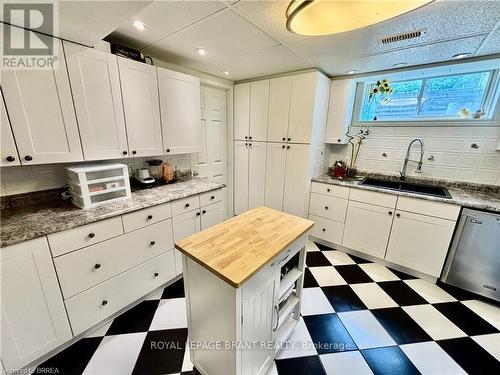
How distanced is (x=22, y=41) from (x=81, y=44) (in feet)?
1.06

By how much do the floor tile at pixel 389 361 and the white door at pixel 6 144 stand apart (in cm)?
263

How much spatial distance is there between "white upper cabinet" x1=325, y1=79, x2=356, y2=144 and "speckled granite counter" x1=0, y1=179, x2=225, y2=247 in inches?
82.0

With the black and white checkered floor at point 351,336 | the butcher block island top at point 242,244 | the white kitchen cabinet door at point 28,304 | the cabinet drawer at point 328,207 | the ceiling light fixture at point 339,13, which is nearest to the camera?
the ceiling light fixture at point 339,13

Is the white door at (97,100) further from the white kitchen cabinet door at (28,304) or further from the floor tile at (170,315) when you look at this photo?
the floor tile at (170,315)

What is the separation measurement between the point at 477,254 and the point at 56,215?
134 inches

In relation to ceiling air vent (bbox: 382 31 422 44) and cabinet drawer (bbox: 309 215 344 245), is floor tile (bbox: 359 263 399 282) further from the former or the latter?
ceiling air vent (bbox: 382 31 422 44)

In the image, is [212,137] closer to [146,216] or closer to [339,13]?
[146,216]

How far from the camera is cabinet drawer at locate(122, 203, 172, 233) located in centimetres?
151

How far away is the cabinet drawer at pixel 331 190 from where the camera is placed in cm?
239

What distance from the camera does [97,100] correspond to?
1.52 metres

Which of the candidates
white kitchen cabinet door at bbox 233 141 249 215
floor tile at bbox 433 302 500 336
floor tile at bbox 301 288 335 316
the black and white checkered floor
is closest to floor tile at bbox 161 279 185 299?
the black and white checkered floor

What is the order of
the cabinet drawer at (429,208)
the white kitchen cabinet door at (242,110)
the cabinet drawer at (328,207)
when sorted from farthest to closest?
the white kitchen cabinet door at (242,110), the cabinet drawer at (328,207), the cabinet drawer at (429,208)

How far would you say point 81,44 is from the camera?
1.41 m

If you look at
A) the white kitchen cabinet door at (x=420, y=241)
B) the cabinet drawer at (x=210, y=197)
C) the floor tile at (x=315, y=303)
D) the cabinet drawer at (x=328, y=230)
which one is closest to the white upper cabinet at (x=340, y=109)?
the cabinet drawer at (x=328, y=230)
